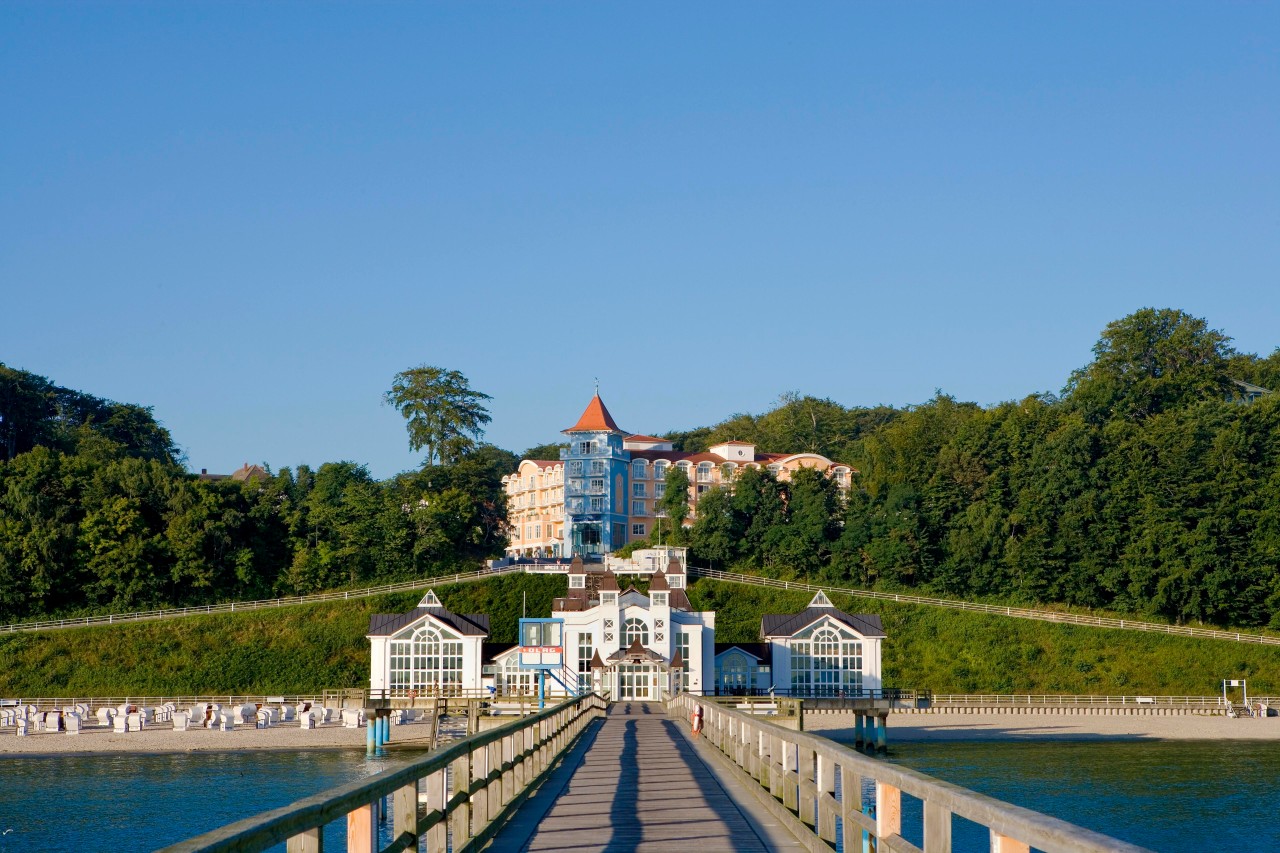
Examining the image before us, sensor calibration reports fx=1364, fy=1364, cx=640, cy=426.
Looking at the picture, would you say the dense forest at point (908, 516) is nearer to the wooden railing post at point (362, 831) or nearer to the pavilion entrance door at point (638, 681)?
the pavilion entrance door at point (638, 681)

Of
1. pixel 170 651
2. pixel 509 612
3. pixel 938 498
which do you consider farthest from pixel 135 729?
pixel 938 498

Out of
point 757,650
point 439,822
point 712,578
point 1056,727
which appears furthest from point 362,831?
point 712,578

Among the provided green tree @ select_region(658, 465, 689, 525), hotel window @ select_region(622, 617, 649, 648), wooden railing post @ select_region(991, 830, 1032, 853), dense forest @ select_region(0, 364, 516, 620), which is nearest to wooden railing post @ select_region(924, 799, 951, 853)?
wooden railing post @ select_region(991, 830, 1032, 853)

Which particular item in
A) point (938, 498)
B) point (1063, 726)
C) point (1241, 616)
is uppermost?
point (938, 498)

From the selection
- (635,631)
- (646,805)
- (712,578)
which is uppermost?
(712,578)

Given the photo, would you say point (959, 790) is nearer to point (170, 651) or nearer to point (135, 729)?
point (135, 729)

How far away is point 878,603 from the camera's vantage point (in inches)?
3027

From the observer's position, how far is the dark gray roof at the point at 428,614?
64250 mm

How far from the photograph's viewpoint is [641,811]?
488 inches

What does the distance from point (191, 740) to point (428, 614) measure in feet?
48.0

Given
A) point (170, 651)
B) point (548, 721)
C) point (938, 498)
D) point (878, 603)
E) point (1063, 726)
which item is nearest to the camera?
point (548, 721)

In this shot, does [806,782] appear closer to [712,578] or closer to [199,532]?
[712,578]

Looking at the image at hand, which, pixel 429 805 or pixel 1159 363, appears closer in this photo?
pixel 429 805

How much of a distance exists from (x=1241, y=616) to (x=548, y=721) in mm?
63968
